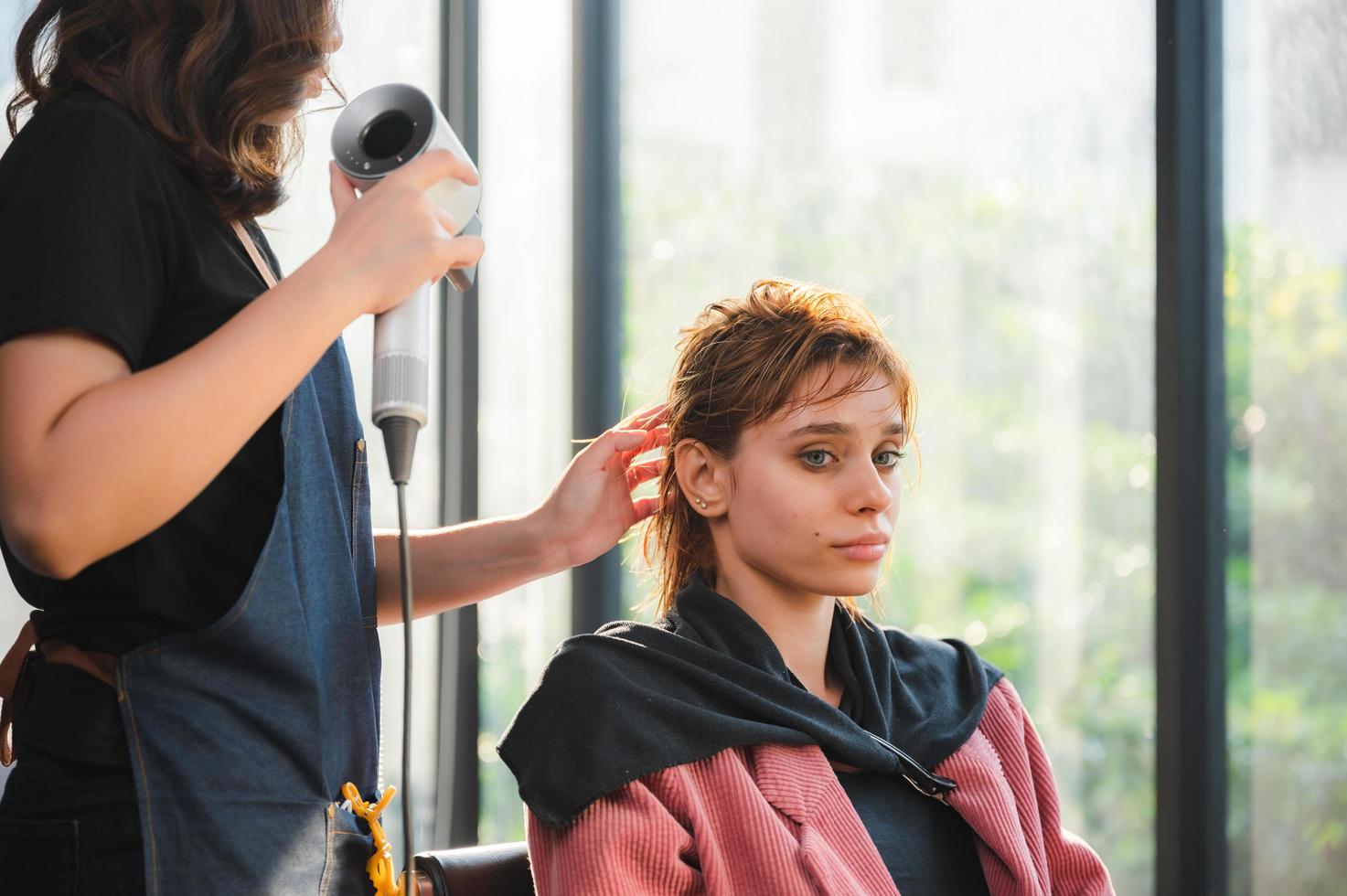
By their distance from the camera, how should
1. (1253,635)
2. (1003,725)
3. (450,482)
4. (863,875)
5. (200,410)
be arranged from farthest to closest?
1. (450,482)
2. (1253,635)
3. (1003,725)
4. (863,875)
5. (200,410)

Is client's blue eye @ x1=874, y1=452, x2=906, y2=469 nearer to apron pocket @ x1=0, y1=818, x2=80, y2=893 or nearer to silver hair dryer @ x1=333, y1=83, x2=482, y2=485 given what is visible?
silver hair dryer @ x1=333, y1=83, x2=482, y2=485

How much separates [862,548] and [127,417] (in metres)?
0.75

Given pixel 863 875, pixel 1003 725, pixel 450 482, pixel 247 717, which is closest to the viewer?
pixel 247 717

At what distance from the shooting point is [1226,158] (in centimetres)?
163

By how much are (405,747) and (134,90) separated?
539 mm

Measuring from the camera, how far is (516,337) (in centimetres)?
278

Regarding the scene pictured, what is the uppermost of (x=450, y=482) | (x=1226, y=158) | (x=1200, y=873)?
(x=1226, y=158)

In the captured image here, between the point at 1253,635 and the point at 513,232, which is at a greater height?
the point at 513,232

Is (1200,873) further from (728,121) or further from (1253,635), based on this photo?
(728,121)

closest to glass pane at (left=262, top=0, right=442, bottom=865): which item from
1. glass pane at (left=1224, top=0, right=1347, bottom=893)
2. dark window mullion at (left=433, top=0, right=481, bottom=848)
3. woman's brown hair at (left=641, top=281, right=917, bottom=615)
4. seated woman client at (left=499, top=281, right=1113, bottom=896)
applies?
dark window mullion at (left=433, top=0, right=481, bottom=848)

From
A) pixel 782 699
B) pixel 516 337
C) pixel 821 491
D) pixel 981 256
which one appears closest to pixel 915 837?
pixel 782 699

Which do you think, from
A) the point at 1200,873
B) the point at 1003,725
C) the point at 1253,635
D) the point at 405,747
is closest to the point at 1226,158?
the point at 1253,635

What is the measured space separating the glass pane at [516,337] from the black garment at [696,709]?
138 centimetres

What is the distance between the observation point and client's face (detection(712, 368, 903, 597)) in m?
1.32
